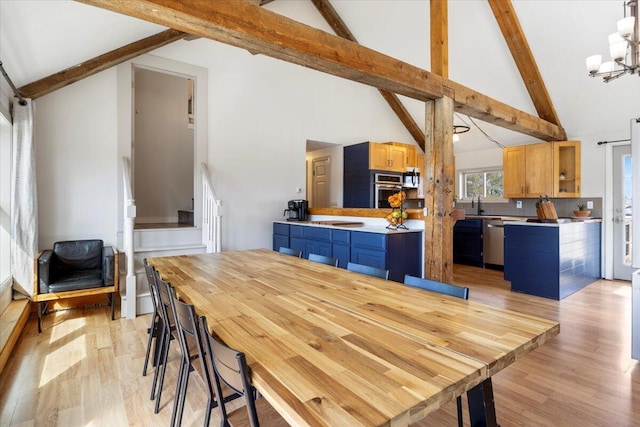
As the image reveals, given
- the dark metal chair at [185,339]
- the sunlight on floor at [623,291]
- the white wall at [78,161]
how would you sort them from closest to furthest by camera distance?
the dark metal chair at [185,339] < the white wall at [78,161] < the sunlight on floor at [623,291]

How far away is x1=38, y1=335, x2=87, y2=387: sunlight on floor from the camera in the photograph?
90.1 inches

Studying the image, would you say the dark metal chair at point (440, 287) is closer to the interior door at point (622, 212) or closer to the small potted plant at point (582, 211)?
the small potted plant at point (582, 211)

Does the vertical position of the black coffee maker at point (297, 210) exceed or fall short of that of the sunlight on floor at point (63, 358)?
it exceeds it

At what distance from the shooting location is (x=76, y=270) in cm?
368

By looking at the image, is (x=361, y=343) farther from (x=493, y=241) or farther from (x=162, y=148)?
(x=162, y=148)

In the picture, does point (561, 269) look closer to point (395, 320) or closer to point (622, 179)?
point (622, 179)

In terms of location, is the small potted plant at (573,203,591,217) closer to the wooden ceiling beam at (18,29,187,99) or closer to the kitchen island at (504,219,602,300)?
the kitchen island at (504,219,602,300)

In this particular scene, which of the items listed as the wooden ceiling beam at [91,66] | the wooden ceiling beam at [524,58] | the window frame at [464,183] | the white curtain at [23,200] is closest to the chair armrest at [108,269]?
the white curtain at [23,200]

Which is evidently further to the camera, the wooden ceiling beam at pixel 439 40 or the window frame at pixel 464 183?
the window frame at pixel 464 183

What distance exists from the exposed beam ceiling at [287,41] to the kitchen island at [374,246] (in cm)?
146

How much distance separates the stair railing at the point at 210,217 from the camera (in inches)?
158

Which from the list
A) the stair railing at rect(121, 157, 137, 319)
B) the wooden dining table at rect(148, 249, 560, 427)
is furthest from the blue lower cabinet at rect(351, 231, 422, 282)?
the stair railing at rect(121, 157, 137, 319)

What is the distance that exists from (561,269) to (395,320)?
377 centimetres

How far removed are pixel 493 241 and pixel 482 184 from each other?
1.44 meters
